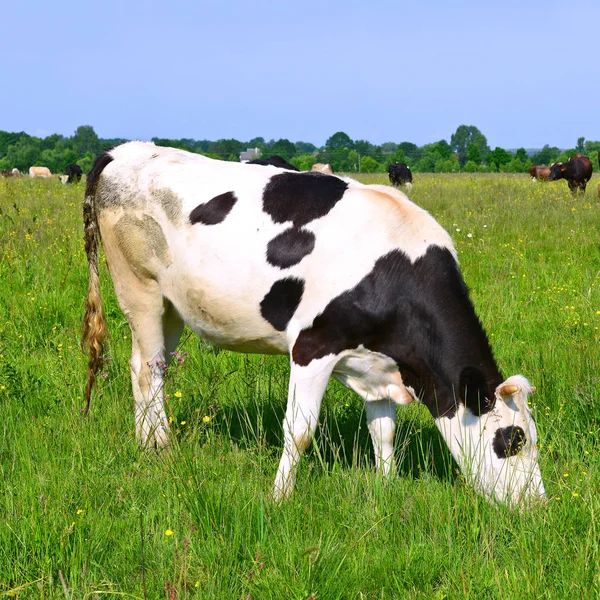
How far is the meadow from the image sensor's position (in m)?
3.00

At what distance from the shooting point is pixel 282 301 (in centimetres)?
436

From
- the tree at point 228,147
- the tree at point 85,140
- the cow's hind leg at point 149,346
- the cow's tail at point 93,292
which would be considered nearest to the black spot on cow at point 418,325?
the cow's hind leg at point 149,346

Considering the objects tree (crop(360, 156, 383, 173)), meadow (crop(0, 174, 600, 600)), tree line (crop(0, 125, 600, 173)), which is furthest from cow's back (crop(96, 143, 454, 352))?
tree (crop(360, 156, 383, 173))

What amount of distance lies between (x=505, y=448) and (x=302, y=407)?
3.69 ft

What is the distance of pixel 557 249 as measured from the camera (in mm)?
10031

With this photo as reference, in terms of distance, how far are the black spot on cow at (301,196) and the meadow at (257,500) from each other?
4.02ft

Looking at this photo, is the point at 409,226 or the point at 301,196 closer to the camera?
the point at 409,226

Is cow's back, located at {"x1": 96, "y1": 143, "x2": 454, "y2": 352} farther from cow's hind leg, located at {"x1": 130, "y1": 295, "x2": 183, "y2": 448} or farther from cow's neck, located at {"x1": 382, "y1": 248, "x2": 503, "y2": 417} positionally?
cow's hind leg, located at {"x1": 130, "y1": 295, "x2": 183, "y2": 448}

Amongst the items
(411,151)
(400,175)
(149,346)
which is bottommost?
(149,346)

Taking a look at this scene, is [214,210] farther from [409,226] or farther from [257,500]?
[257,500]

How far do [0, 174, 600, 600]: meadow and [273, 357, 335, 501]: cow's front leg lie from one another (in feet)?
0.47

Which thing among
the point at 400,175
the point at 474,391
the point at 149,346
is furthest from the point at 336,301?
the point at 400,175

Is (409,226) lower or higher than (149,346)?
higher

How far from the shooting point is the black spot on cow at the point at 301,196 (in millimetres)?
4395
